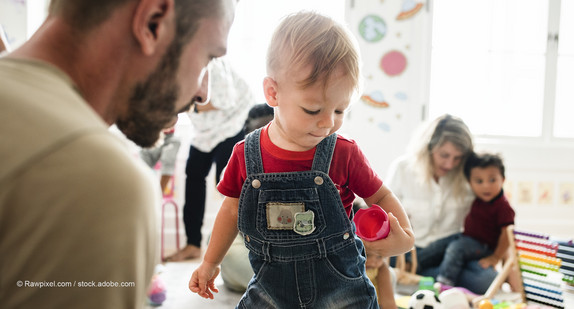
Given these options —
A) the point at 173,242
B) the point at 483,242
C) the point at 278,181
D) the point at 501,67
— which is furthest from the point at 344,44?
the point at 501,67

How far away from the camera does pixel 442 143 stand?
2.42 m

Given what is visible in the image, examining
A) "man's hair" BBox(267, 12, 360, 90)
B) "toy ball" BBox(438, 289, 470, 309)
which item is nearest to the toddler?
"toy ball" BBox(438, 289, 470, 309)

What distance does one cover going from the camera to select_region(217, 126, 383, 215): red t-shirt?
1.00 metres

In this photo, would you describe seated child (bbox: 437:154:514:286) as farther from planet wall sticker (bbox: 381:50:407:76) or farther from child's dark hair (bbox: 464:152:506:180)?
planet wall sticker (bbox: 381:50:407:76)

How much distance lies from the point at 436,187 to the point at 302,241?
1709mm

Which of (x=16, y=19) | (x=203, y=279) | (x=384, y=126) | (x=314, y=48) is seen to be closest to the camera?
(x=314, y=48)

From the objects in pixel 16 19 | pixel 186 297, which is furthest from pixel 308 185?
pixel 16 19

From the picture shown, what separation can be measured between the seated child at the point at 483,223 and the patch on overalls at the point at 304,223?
5.14 feet

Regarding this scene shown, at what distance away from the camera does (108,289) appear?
408 millimetres

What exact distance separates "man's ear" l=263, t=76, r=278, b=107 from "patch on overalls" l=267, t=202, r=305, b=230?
22cm

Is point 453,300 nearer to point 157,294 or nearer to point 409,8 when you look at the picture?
point 157,294

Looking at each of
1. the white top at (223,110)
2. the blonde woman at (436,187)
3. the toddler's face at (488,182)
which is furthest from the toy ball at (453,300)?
the white top at (223,110)

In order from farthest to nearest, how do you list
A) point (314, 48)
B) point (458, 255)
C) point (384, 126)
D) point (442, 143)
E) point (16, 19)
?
point (384, 126), point (16, 19), point (442, 143), point (458, 255), point (314, 48)

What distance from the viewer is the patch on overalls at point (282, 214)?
98cm
